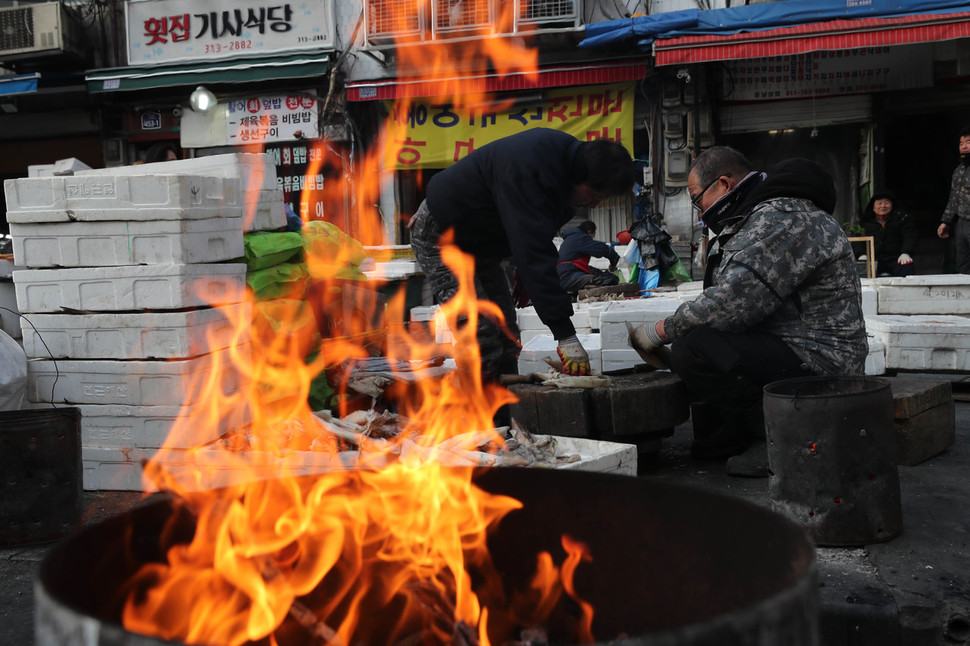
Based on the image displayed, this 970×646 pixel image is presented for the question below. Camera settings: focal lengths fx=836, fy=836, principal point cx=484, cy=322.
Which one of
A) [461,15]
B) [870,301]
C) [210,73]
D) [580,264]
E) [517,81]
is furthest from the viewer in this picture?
[210,73]

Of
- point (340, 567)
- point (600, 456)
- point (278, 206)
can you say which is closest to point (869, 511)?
point (600, 456)

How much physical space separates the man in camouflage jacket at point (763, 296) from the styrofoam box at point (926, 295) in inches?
137

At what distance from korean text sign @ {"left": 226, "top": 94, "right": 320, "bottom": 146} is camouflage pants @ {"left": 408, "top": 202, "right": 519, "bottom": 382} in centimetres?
949

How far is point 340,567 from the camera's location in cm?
219

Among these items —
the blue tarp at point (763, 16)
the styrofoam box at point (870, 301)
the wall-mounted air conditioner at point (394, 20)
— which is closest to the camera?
the styrofoam box at point (870, 301)

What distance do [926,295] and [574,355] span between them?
4126mm

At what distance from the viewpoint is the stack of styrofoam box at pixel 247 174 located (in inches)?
205

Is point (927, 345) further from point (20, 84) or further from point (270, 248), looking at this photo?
point (20, 84)

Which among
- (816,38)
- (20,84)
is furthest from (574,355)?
(20,84)

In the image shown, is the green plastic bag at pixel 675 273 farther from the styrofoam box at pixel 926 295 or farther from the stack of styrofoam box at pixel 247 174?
the stack of styrofoam box at pixel 247 174

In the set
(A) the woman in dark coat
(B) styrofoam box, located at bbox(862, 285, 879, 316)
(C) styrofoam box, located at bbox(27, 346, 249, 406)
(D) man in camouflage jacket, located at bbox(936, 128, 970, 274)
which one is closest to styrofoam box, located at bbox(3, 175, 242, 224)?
(C) styrofoam box, located at bbox(27, 346, 249, 406)

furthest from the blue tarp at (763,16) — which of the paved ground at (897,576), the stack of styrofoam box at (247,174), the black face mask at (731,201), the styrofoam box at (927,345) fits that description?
the paved ground at (897,576)

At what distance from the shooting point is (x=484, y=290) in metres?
5.33

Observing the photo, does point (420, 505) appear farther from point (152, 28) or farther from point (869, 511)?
point (152, 28)
